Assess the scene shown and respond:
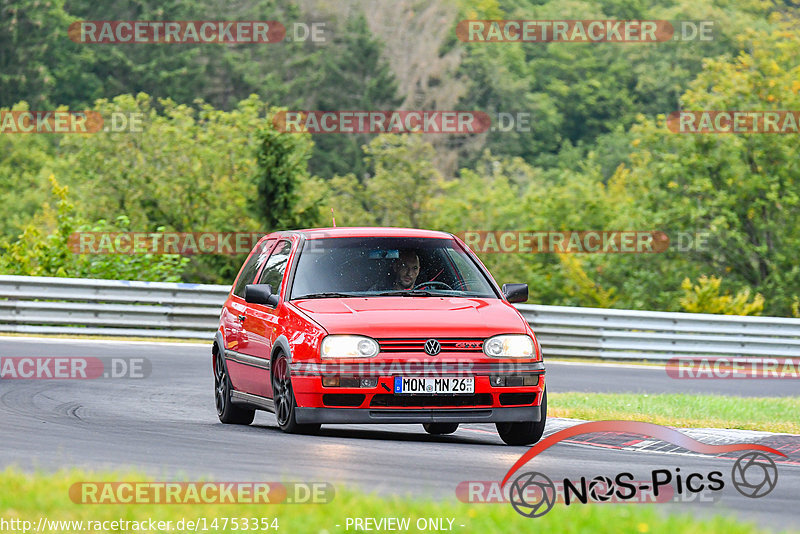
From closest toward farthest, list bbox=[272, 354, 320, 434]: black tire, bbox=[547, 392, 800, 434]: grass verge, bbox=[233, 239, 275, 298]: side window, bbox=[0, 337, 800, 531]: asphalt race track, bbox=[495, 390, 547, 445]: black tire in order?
bbox=[0, 337, 800, 531]: asphalt race track < bbox=[272, 354, 320, 434]: black tire < bbox=[495, 390, 547, 445]: black tire < bbox=[233, 239, 275, 298]: side window < bbox=[547, 392, 800, 434]: grass verge

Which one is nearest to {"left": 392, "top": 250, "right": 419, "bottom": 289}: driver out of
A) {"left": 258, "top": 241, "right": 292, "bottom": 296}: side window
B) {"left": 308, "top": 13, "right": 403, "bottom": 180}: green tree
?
{"left": 258, "top": 241, "right": 292, "bottom": 296}: side window

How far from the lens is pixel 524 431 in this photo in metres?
10.7

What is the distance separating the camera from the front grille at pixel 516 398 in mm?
10234

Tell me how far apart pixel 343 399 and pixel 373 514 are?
3.53 meters

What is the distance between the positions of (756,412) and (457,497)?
26.4 ft

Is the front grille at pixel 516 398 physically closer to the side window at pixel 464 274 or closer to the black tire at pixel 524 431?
the black tire at pixel 524 431

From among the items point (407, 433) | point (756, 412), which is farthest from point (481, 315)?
point (756, 412)

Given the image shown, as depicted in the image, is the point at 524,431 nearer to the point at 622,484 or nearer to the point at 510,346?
the point at 510,346

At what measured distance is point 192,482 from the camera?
753 cm

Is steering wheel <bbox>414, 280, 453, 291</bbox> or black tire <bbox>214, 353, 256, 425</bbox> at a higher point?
steering wheel <bbox>414, 280, 453, 291</bbox>

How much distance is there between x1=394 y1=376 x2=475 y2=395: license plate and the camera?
998 centimetres

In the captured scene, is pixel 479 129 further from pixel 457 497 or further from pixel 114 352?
pixel 457 497

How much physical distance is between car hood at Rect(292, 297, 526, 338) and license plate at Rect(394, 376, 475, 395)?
323 millimetres

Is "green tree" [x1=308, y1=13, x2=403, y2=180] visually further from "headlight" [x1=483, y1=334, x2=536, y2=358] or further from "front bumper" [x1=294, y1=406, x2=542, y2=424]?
"front bumper" [x1=294, y1=406, x2=542, y2=424]
